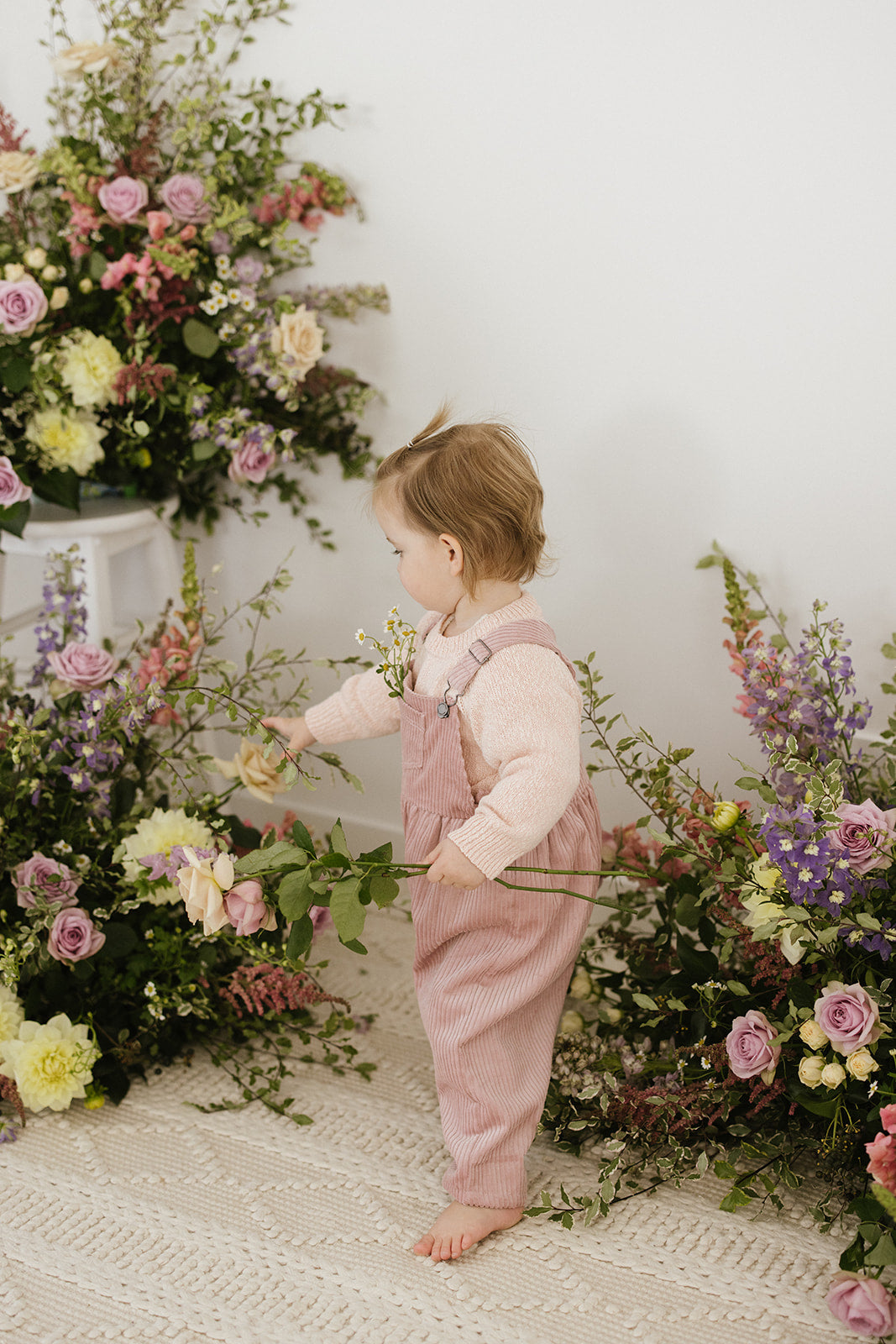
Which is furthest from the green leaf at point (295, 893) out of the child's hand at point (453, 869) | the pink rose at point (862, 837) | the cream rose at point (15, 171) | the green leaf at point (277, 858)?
the cream rose at point (15, 171)

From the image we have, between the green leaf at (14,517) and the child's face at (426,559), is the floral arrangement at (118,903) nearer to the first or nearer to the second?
the green leaf at (14,517)

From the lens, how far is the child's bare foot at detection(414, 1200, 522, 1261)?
1127mm

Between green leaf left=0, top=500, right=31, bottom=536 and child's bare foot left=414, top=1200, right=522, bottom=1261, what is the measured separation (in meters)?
1.04

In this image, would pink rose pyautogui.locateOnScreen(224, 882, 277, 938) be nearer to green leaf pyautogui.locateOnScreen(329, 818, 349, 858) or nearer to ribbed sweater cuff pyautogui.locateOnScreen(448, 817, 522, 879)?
green leaf pyautogui.locateOnScreen(329, 818, 349, 858)

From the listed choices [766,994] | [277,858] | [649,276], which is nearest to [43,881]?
[277,858]

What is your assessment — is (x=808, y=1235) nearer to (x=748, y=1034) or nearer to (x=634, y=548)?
(x=748, y=1034)

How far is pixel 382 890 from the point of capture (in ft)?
3.15

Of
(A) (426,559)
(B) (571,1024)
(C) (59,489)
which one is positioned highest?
(C) (59,489)

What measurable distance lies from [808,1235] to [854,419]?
3.15 feet

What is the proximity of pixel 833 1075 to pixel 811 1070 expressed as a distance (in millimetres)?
32

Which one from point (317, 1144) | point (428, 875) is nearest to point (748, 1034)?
point (428, 875)

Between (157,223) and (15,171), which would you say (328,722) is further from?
(15,171)

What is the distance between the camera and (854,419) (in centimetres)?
137

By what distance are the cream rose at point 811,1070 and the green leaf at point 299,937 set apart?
0.51 m
